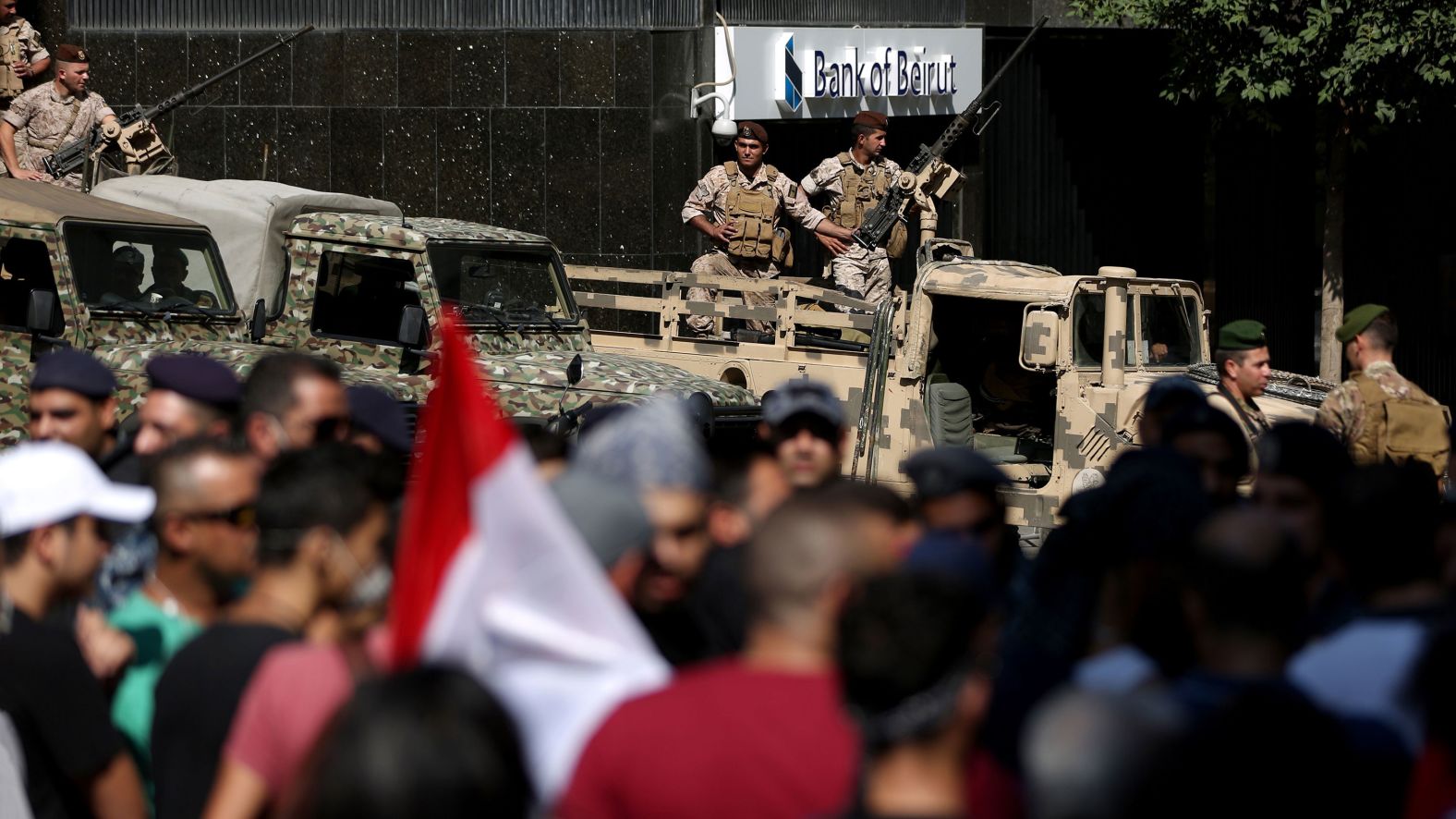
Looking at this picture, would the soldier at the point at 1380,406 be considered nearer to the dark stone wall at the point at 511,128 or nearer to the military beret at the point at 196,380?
the military beret at the point at 196,380

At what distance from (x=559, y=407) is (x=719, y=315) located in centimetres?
270

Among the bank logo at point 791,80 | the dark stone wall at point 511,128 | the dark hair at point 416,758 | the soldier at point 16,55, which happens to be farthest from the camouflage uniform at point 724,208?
the dark hair at point 416,758

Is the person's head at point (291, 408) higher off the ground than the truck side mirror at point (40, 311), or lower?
lower

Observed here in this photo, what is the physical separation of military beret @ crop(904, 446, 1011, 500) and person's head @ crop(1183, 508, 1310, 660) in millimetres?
1490

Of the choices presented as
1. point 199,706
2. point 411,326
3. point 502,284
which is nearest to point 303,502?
point 199,706

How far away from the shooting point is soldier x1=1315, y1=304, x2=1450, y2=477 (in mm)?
8297

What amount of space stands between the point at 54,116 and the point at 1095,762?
12.5m

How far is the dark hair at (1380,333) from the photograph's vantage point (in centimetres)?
827

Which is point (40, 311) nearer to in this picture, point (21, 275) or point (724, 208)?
point (21, 275)

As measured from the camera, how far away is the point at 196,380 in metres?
5.62

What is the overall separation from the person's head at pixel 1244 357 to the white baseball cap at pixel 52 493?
530 centimetres

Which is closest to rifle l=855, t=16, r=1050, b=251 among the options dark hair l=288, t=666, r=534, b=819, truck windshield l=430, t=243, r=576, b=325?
truck windshield l=430, t=243, r=576, b=325

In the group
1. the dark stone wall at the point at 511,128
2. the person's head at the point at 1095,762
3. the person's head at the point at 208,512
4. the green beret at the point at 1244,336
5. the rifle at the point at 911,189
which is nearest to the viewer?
the person's head at the point at 1095,762

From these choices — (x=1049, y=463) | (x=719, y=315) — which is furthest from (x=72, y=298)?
(x=1049, y=463)
